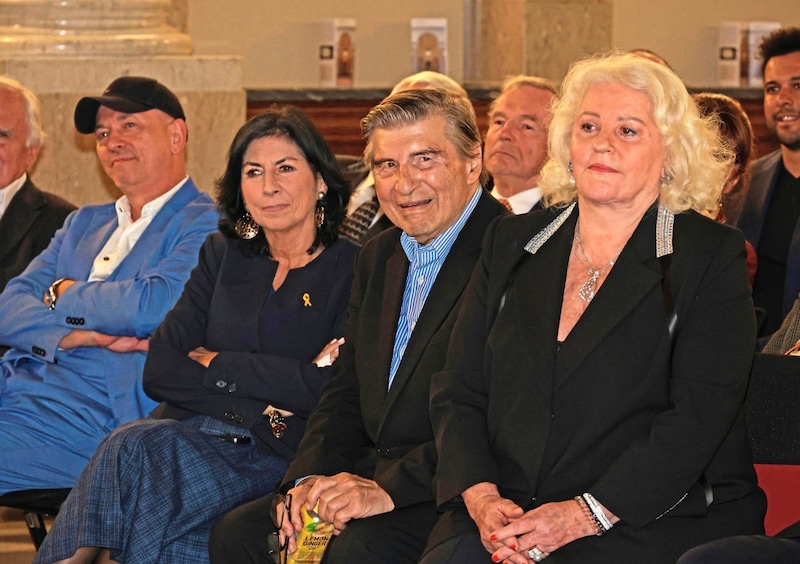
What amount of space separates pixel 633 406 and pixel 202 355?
4.92ft

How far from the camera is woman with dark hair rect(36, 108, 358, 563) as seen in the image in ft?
10.9

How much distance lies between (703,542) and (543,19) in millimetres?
7021

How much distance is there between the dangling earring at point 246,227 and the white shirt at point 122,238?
0.60m

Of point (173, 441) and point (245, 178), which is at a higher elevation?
point (245, 178)

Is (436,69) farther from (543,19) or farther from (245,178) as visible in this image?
(245,178)

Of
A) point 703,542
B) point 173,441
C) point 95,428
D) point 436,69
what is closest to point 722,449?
point 703,542

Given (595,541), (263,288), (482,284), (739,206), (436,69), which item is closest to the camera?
(595,541)

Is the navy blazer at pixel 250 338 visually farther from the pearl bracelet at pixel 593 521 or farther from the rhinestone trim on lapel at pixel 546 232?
the pearl bracelet at pixel 593 521

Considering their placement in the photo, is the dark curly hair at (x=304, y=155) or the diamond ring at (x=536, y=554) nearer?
the diamond ring at (x=536, y=554)

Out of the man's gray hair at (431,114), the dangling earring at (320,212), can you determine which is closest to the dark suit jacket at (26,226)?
the dangling earring at (320,212)

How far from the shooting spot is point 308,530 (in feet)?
9.61

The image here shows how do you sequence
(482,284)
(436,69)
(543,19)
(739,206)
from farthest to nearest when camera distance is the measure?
(436,69) → (543,19) → (739,206) → (482,284)

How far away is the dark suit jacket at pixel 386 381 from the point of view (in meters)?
3.03

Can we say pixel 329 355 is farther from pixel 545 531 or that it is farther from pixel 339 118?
pixel 339 118
